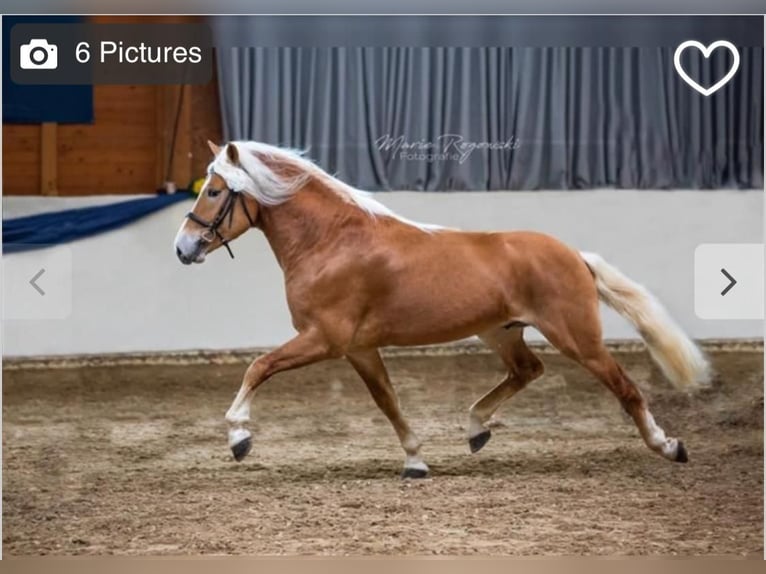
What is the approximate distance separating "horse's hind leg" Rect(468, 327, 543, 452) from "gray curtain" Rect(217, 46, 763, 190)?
291 millimetres

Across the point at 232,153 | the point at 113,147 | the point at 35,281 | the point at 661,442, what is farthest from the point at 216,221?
the point at 661,442

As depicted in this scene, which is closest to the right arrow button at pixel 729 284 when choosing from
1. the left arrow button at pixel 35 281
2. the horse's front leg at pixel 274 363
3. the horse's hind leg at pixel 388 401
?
the horse's hind leg at pixel 388 401

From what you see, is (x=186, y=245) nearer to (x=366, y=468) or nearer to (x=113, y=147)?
(x=113, y=147)

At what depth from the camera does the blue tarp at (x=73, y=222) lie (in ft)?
9.80

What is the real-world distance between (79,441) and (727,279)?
1274 millimetres

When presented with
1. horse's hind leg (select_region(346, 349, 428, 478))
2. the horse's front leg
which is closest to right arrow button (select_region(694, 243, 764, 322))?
horse's hind leg (select_region(346, 349, 428, 478))

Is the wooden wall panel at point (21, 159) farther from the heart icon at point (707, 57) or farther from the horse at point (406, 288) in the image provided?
the heart icon at point (707, 57)

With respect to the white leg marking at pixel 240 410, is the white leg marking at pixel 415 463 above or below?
below

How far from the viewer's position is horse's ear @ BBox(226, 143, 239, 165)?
2994mm

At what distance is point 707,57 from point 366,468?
1.02m

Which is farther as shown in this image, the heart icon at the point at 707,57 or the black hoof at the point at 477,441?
the black hoof at the point at 477,441

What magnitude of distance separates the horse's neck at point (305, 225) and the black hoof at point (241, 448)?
1.20ft

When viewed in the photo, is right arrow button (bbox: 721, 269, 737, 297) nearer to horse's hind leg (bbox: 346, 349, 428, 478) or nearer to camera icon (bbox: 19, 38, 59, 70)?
horse's hind leg (bbox: 346, 349, 428, 478)

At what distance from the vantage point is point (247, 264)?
3043 millimetres
